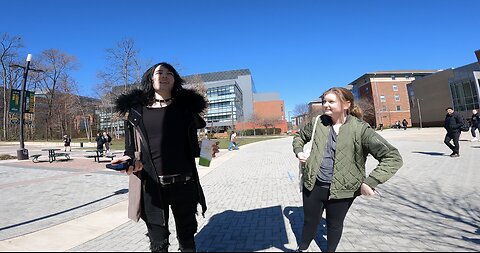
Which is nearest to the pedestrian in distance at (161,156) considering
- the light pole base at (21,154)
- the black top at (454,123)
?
the black top at (454,123)

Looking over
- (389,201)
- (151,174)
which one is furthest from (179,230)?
(389,201)

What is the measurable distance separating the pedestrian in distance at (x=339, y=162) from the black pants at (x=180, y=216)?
111cm

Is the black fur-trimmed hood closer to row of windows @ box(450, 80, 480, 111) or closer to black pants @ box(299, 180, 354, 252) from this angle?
black pants @ box(299, 180, 354, 252)

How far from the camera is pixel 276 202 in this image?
5.86m

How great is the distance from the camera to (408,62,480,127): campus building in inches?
1856

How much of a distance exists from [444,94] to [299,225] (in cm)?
6292

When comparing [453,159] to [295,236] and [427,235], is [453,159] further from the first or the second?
[295,236]

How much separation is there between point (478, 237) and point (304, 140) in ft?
8.57

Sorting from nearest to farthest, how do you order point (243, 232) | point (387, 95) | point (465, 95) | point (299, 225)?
point (243, 232) → point (299, 225) → point (465, 95) → point (387, 95)

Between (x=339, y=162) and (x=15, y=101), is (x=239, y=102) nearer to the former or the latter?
(x=15, y=101)

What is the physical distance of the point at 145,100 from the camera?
2496mm

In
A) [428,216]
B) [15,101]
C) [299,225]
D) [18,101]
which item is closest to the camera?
[299,225]

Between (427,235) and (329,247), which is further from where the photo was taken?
(427,235)

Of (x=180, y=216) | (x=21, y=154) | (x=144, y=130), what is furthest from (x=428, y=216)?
(x=21, y=154)
